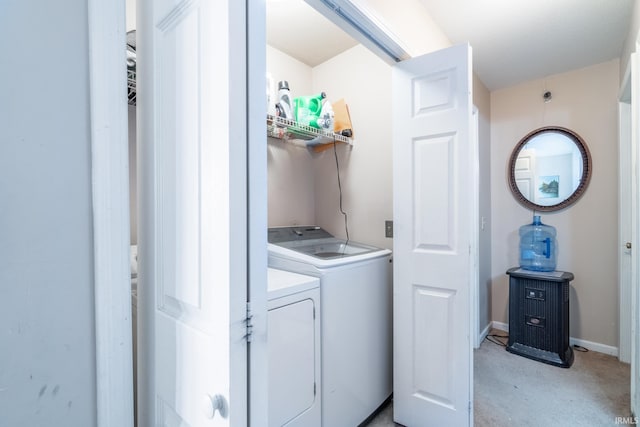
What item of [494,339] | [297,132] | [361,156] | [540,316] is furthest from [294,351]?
[494,339]

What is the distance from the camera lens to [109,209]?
27.5 inches

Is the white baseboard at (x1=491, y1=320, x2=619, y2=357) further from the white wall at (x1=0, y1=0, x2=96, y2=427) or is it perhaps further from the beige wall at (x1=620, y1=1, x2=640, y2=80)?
the white wall at (x1=0, y1=0, x2=96, y2=427)

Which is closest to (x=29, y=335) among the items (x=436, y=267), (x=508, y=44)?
(x=436, y=267)

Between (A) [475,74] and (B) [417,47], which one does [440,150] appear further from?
(A) [475,74]

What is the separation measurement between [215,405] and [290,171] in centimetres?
199

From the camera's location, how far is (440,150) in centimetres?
160

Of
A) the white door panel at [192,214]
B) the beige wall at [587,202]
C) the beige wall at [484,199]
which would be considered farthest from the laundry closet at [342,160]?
the white door panel at [192,214]

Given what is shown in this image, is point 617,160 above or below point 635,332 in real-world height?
above

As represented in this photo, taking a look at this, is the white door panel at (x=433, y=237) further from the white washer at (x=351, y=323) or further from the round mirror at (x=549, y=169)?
the round mirror at (x=549, y=169)

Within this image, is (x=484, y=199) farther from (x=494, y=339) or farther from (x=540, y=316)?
(x=494, y=339)

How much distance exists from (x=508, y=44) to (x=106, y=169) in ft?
9.44

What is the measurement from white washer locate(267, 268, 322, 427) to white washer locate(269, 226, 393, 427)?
0.06 meters

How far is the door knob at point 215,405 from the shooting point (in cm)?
55

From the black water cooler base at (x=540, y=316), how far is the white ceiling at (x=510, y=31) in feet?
6.25
